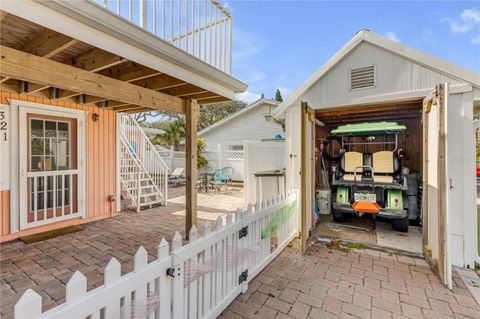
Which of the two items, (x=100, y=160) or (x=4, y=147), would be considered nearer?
(x=4, y=147)

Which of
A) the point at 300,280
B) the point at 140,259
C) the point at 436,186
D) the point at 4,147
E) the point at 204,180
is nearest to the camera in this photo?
the point at 140,259

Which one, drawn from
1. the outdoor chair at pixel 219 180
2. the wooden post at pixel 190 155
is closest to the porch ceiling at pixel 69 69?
the wooden post at pixel 190 155

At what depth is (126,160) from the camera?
7.09m

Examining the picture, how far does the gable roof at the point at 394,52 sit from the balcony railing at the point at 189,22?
59.7 inches

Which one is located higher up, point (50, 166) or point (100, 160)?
point (100, 160)

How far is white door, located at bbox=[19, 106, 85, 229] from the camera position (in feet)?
14.4

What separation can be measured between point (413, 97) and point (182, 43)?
3.67 m

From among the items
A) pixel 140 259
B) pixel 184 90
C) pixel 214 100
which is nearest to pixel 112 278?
pixel 140 259

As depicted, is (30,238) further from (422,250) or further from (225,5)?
(422,250)

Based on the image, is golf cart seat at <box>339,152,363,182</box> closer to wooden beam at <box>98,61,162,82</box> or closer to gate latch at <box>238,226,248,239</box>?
gate latch at <box>238,226,248,239</box>

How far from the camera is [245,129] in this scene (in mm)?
14383

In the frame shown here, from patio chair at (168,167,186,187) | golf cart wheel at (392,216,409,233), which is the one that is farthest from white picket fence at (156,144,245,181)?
golf cart wheel at (392,216,409,233)

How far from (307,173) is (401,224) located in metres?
2.26

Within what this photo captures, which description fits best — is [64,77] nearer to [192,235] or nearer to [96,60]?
[96,60]
